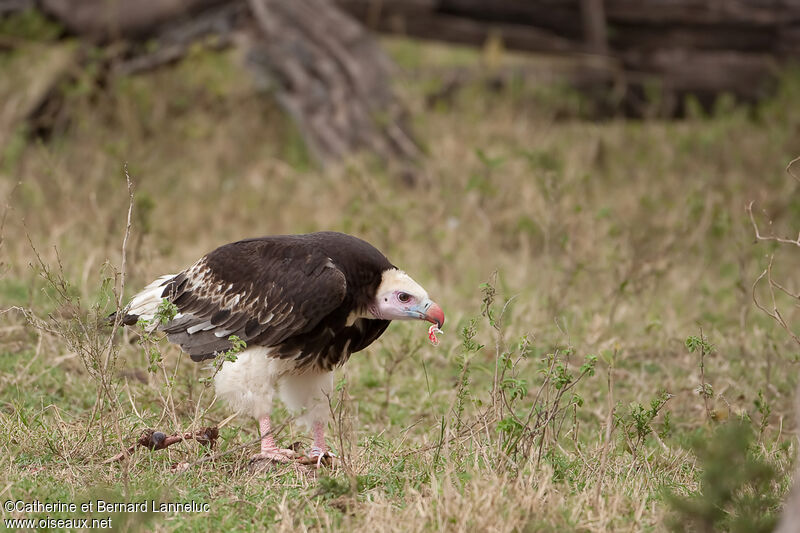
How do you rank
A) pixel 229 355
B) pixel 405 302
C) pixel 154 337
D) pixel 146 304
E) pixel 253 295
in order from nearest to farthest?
pixel 229 355 → pixel 154 337 → pixel 405 302 → pixel 253 295 → pixel 146 304

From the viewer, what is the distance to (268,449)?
3.93 m

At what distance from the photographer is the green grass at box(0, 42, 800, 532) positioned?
11.3ft

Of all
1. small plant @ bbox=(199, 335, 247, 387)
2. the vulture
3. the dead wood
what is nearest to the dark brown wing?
the vulture

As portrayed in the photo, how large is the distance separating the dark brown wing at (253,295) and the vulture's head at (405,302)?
0.61 ft

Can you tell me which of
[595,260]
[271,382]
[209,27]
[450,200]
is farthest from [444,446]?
[209,27]

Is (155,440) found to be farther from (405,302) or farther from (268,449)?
(405,302)

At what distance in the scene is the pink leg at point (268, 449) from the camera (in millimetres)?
3883

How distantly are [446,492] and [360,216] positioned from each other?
403 centimetres

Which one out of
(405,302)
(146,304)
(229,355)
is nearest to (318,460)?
(229,355)

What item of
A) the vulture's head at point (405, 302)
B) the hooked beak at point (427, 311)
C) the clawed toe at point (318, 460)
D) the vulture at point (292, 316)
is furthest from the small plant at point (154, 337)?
the hooked beak at point (427, 311)

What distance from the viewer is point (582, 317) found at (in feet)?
19.7

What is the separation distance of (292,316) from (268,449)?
20.6 inches

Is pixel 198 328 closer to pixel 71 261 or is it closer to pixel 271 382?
pixel 271 382

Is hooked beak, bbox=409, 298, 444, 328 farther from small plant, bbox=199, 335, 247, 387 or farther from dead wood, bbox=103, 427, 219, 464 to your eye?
dead wood, bbox=103, 427, 219, 464
